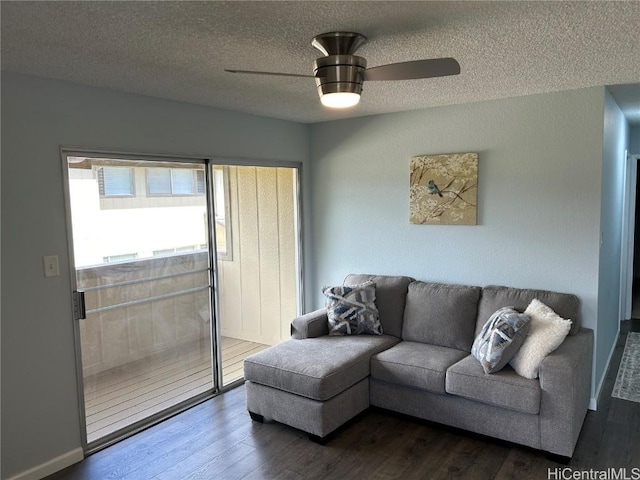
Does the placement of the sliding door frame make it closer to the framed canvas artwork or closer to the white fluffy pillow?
the framed canvas artwork

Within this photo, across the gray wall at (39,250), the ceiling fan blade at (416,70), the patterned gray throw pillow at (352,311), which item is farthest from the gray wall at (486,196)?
the gray wall at (39,250)

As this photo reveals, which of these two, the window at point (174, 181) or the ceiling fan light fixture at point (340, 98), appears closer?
the ceiling fan light fixture at point (340, 98)

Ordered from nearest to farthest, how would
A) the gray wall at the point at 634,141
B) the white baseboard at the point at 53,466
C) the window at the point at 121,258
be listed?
the white baseboard at the point at 53,466 → the window at the point at 121,258 → the gray wall at the point at 634,141

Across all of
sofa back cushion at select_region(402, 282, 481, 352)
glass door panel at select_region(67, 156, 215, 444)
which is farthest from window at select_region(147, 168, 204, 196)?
sofa back cushion at select_region(402, 282, 481, 352)

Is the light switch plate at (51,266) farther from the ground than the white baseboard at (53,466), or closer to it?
farther from the ground

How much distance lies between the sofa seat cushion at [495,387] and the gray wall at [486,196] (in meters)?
0.95

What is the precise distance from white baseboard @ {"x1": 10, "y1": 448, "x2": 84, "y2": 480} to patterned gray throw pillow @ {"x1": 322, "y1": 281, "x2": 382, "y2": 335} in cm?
194

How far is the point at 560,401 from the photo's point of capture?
9.11 feet

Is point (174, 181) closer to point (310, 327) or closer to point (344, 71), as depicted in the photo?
point (310, 327)

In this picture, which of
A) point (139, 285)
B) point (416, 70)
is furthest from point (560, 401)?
point (139, 285)

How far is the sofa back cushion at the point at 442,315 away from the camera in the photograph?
11.9ft

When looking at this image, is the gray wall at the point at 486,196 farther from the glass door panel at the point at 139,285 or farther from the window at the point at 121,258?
the window at the point at 121,258

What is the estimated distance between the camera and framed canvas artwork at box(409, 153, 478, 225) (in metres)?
3.84

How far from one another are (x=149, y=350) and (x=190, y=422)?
2.04ft
